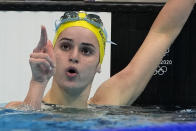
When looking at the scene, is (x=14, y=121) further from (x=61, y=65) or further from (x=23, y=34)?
(x=23, y=34)

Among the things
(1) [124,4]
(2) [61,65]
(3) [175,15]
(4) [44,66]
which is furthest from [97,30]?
(1) [124,4]

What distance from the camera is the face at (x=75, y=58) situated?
105 inches

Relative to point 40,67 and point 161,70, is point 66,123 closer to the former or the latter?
point 40,67

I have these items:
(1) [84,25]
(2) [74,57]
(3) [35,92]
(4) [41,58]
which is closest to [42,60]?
(4) [41,58]

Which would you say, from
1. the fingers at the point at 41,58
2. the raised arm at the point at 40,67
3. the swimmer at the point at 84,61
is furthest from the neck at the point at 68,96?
the fingers at the point at 41,58

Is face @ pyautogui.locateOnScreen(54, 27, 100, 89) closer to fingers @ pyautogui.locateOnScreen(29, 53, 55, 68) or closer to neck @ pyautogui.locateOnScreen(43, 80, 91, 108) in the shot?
neck @ pyautogui.locateOnScreen(43, 80, 91, 108)

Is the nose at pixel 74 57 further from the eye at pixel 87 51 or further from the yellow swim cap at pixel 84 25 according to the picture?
the yellow swim cap at pixel 84 25

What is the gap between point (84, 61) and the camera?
272 cm

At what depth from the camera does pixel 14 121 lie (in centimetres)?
212

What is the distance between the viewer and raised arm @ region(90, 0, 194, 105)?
10.4ft

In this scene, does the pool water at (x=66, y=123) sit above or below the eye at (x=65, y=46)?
below

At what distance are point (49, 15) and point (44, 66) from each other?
257cm

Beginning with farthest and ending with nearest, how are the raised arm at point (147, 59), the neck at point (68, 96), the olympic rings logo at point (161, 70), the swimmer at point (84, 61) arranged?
the olympic rings logo at point (161, 70)
the raised arm at point (147, 59)
the neck at point (68, 96)
the swimmer at point (84, 61)

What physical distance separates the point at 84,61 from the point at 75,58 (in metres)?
0.09
